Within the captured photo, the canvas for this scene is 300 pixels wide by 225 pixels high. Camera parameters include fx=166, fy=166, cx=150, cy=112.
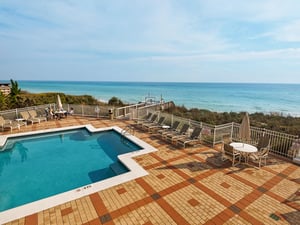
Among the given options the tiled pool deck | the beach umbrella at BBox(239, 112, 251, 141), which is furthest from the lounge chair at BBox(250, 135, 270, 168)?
the beach umbrella at BBox(239, 112, 251, 141)

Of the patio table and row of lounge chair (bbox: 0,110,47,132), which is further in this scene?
row of lounge chair (bbox: 0,110,47,132)

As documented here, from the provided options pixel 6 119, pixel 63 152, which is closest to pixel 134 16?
pixel 63 152

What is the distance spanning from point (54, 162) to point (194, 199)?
576 cm

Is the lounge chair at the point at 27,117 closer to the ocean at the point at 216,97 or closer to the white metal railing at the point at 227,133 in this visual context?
the white metal railing at the point at 227,133

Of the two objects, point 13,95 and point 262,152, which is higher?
point 13,95

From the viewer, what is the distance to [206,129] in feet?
24.7

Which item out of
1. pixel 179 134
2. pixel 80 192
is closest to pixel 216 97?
pixel 179 134

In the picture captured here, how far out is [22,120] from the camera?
37.1 ft

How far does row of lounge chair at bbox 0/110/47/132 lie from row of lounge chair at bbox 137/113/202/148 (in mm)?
7433

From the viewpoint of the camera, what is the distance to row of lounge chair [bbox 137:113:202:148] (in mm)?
7727

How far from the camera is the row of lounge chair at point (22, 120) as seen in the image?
32.7ft

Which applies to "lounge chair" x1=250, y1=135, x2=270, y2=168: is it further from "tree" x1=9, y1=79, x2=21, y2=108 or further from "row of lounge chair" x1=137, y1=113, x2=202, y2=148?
"tree" x1=9, y1=79, x2=21, y2=108

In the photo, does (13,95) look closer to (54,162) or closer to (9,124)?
(9,124)

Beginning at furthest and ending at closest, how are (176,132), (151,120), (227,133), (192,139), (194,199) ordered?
(151,120) < (176,132) < (227,133) < (192,139) < (194,199)
